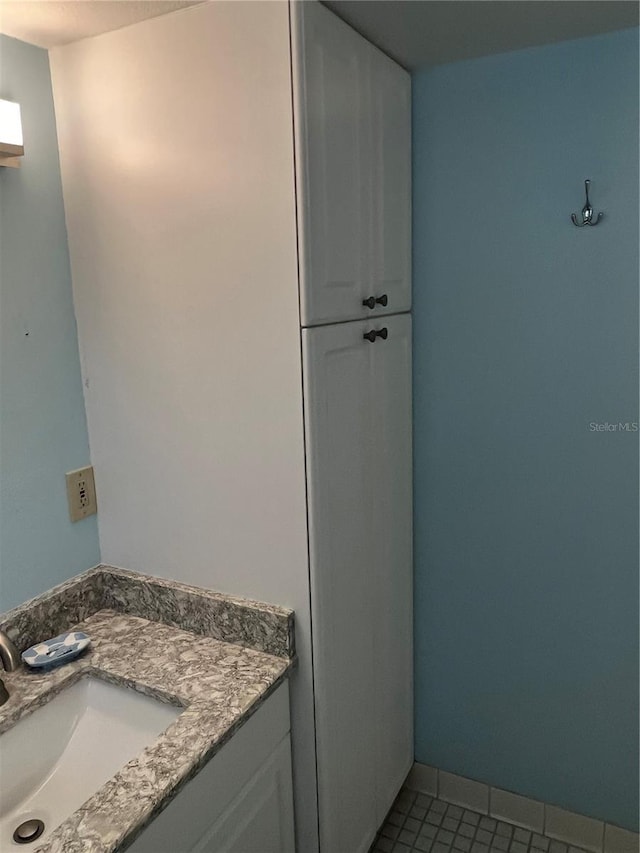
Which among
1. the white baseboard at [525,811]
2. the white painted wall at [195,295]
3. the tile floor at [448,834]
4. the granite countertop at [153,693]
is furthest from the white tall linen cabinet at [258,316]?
the white baseboard at [525,811]

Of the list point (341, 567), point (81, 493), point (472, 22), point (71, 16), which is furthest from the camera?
point (81, 493)

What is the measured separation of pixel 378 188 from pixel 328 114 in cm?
27

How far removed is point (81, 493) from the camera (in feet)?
5.54

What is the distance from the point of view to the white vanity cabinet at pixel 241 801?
3.95 feet

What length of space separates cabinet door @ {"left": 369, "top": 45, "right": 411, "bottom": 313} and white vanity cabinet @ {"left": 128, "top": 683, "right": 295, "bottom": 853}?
978 millimetres

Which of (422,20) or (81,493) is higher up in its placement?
(422,20)

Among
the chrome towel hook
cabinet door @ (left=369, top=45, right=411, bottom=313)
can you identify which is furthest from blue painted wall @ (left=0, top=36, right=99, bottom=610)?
the chrome towel hook

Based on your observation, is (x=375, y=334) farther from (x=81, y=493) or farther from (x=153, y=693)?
(x=153, y=693)

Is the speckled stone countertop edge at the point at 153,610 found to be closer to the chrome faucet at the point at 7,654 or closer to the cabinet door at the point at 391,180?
the chrome faucet at the point at 7,654

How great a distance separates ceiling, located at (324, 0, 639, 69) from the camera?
4.49 ft

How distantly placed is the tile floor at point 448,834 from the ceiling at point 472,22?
2019 millimetres

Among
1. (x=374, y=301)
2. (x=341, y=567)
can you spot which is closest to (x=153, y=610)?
(x=341, y=567)

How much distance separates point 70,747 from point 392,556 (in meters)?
0.88

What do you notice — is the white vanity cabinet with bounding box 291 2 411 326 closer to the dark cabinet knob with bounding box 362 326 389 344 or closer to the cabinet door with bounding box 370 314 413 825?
the dark cabinet knob with bounding box 362 326 389 344
